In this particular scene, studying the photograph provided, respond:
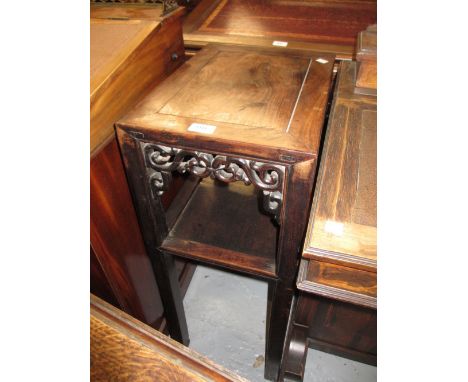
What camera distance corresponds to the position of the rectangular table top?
0.61m

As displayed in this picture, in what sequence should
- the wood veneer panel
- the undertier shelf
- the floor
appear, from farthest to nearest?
the wood veneer panel < the floor < the undertier shelf

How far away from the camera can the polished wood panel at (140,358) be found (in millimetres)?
454

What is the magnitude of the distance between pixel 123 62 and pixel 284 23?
0.94m

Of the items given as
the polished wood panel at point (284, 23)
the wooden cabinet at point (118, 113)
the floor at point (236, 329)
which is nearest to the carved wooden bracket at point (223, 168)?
the wooden cabinet at point (118, 113)

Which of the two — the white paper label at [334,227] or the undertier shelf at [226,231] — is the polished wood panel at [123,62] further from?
the white paper label at [334,227]

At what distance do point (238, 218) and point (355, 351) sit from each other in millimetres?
684

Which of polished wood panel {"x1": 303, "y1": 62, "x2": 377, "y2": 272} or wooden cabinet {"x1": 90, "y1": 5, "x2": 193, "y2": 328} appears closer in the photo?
polished wood panel {"x1": 303, "y1": 62, "x2": 377, "y2": 272}

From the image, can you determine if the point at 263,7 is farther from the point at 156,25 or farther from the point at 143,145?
the point at 143,145

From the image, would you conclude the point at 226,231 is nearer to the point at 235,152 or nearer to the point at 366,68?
the point at 235,152

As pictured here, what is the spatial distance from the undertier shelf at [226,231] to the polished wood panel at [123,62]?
37 cm

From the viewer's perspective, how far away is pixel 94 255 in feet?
2.48

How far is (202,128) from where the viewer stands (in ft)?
2.10

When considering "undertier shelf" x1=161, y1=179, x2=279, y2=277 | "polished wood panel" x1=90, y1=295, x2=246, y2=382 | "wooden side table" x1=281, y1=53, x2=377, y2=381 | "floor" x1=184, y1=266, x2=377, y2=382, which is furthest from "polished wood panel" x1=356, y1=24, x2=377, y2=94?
"floor" x1=184, y1=266, x2=377, y2=382

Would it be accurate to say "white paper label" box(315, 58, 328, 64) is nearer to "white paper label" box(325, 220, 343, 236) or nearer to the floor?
"white paper label" box(325, 220, 343, 236)
